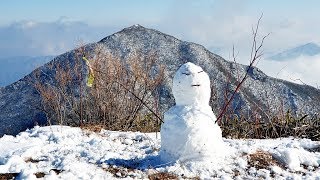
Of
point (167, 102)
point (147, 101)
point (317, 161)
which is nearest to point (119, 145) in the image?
point (317, 161)

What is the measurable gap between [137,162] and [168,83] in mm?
8745

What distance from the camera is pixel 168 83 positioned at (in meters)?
15.8

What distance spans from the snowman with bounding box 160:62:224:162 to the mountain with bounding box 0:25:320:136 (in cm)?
767

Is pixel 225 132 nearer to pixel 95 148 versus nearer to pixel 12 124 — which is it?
pixel 95 148

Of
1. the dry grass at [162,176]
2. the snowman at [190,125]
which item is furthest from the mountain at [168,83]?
the dry grass at [162,176]

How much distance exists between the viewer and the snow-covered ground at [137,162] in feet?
21.9

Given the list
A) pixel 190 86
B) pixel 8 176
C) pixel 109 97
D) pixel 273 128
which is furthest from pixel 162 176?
pixel 109 97

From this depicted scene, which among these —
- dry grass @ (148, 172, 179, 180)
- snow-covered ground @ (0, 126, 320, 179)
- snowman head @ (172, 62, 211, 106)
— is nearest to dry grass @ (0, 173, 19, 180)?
snow-covered ground @ (0, 126, 320, 179)

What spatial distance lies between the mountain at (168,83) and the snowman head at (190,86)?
7.67 meters

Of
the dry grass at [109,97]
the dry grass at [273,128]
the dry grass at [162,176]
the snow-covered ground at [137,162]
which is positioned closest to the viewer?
the dry grass at [162,176]

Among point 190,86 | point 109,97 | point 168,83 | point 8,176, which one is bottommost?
point 8,176

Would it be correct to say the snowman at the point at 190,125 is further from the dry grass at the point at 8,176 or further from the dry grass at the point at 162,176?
the dry grass at the point at 8,176

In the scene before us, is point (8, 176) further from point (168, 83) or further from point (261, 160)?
point (168, 83)

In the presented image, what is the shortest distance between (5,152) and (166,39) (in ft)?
37.5
